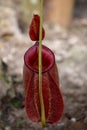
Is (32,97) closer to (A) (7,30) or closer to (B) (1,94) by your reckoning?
(B) (1,94)

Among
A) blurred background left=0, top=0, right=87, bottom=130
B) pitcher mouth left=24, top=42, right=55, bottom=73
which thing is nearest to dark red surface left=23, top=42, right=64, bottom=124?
pitcher mouth left=24, top=42, right=55, bottom=73

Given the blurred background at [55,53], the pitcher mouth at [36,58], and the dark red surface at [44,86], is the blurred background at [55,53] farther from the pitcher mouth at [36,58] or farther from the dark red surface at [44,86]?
the pitcher mouth at [36,58]

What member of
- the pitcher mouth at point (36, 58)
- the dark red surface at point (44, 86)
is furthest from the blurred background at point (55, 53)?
the pitcher mouth at point (36, 58)

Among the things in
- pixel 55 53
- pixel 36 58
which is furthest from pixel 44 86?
pixel 55 53

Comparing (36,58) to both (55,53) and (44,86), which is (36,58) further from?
(55,53)

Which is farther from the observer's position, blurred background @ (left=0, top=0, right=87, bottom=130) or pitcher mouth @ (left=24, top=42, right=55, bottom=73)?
blurred background @ (left=0, top=0, right=87, bottom=130)

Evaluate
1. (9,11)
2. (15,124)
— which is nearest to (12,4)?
(9,11)

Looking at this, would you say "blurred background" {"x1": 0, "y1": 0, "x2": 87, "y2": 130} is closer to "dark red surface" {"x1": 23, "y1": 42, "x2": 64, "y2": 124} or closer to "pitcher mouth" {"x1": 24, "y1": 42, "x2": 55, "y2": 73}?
"dark red surface" {"x1": 23, "y1": 42, "x2": 64, "y2": 124}
